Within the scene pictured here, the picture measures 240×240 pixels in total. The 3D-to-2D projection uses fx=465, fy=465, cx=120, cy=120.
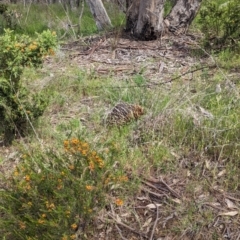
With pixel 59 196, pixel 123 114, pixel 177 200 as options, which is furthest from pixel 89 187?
pixel 123 114

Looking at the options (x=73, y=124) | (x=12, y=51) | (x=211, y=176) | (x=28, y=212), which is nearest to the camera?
(x=28, y=212)

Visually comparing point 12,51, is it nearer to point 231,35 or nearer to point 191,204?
point 191,204

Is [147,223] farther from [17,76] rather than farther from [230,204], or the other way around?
[17,76]

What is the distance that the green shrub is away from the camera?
5.43 meters

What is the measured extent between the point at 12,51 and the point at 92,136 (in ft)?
3.00

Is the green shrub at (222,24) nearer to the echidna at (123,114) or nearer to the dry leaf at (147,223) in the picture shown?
the echidna at (123,114)

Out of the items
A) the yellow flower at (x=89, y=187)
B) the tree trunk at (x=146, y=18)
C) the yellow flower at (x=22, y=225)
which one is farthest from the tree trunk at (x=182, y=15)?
the yellow flower at (x=22, y=225)

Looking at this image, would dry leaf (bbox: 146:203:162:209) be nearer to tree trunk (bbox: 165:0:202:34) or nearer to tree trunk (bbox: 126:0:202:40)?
tree trunk (bbox: 126:0:202:40)

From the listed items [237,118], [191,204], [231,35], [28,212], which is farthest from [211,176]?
[231,35]

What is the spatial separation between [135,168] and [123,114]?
70 centimetres

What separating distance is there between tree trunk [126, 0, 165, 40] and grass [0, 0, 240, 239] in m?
1.85

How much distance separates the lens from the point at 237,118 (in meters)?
3.63

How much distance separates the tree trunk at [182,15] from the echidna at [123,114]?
2918mm

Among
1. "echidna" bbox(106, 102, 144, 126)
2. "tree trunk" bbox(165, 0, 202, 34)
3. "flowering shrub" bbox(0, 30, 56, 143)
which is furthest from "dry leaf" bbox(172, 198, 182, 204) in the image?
"tree trunk" bbox(165, 0, 202, 34)
